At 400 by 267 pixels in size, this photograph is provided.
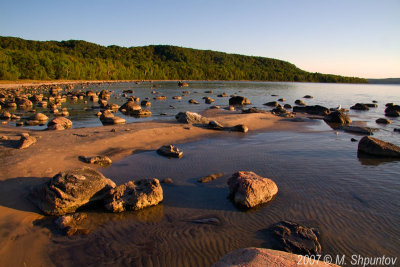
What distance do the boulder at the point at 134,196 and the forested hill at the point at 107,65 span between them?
76.9 metres

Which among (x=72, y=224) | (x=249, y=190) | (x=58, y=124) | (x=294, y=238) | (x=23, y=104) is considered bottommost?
(x=23, y=104)

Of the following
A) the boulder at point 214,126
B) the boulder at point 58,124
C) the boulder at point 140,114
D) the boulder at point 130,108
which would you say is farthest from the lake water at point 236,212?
the boulder at point 130,108

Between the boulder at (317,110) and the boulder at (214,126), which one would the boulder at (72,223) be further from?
the boulder at (317,110)

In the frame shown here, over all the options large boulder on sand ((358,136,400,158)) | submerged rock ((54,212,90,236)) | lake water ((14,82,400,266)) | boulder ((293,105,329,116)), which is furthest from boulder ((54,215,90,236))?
boulder ((293,105,329,116))

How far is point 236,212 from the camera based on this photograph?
724 cm

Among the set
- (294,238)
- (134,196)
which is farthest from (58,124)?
(294,238)

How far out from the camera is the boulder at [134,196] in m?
7.08

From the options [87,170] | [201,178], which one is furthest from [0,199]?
[201,178]

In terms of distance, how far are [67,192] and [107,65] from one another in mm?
128273

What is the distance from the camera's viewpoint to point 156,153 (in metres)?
12.4

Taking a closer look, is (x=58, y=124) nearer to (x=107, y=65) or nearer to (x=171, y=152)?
(x=171, y=152)

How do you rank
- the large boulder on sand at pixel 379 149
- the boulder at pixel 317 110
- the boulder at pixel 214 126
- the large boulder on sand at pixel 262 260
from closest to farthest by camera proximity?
the large boulder on sand at pixel 262 260 < the large boulder on sand at pixel 379 149 < the boulder at pixel 214 126 < the boulder at pixel 317 110

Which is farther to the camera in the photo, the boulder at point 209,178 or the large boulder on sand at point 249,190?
the boulder at point 209,178

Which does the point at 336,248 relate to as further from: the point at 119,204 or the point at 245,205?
the point at 119,204
